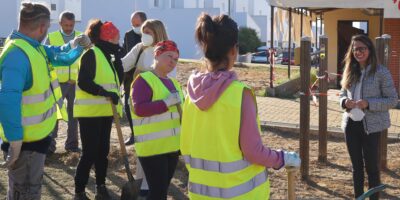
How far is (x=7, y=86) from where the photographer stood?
392 cm

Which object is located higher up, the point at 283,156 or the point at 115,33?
the point at 115,33

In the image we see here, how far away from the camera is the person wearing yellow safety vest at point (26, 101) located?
3955 mm

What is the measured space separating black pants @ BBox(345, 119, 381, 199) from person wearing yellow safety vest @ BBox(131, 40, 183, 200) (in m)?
1.65

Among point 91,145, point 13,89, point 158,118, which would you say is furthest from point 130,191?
point 13,89

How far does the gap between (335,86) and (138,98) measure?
45.1 feet

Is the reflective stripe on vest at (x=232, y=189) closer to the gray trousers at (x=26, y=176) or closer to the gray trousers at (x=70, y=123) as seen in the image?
the gray trousers at (x=26, y=176)

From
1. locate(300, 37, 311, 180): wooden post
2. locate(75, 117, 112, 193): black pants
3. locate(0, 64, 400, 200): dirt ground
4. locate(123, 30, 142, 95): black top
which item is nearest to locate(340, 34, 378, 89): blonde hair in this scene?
locate(300, 37, 311, 180): wooden post

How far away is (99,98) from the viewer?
18.9 ft

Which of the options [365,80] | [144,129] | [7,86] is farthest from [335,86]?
[7,86]

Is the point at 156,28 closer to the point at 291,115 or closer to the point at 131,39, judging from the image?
the point at 131,39

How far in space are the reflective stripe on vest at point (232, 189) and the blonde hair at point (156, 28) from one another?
2606mm

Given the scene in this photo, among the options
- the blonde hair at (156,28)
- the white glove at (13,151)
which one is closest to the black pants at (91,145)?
the blonde hair at (156,28)

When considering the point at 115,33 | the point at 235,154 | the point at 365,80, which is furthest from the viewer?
the point at 115,33

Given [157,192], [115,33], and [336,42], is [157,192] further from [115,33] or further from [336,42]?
[336,42]
